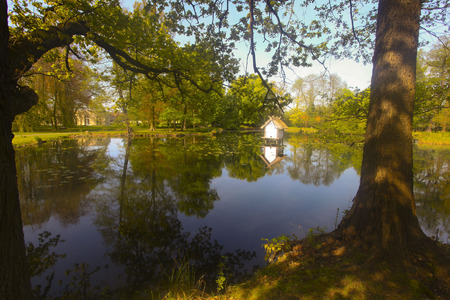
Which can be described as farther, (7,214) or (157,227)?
(157,227)

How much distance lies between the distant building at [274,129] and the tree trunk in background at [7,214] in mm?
24281

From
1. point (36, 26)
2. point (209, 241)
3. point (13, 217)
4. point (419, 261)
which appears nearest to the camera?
point (13, 217)

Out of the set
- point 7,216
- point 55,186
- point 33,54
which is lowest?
point 55,186

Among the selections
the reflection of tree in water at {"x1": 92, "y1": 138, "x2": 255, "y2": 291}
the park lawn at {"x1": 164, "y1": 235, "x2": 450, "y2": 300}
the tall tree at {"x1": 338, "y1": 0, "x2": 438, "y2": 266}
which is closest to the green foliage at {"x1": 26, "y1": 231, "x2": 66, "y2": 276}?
the reflection of tree in water at {"x1": 92, "y1": 138, "x2": 255, "y2": 291}

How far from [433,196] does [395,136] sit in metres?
8.22

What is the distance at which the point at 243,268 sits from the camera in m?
4.18

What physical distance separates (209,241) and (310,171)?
9.28 metres

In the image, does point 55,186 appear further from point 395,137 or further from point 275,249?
point 395,137

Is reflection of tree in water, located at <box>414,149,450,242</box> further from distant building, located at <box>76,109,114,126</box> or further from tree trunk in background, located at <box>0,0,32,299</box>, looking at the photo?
distant building, located at <box>76,109,114,126</box>

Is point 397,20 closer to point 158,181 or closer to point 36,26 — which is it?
point 36,26

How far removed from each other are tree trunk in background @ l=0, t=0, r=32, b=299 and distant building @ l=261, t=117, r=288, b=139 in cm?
2428

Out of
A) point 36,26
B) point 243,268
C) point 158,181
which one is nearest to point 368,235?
point 243,268

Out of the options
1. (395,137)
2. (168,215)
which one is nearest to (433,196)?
(395,137)

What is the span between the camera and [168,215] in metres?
6.42
